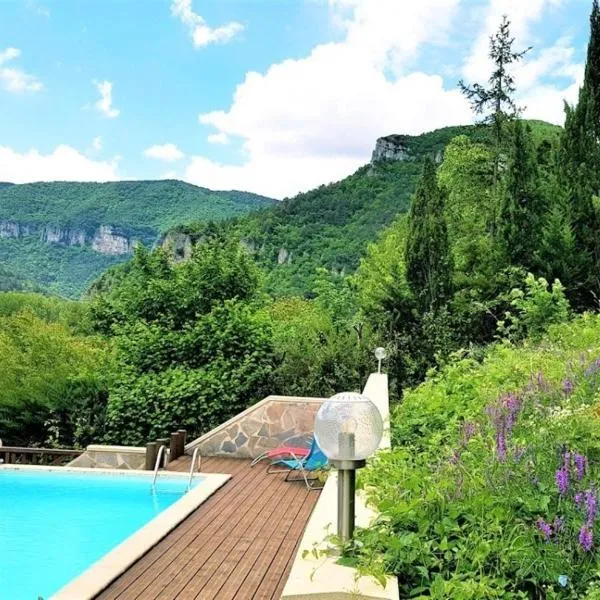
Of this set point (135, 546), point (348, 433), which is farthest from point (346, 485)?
point (135, 546)

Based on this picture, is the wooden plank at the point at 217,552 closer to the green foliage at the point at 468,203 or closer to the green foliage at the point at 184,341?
the green foliage at the point at 184,341

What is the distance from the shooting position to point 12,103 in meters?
36.2

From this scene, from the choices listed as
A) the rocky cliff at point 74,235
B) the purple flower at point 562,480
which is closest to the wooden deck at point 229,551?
the purple flower at point 562,480

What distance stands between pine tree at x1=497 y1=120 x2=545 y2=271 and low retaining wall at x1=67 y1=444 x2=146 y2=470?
23.2ft

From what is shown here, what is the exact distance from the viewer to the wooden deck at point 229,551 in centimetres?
434

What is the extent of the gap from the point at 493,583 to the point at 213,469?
6225mm

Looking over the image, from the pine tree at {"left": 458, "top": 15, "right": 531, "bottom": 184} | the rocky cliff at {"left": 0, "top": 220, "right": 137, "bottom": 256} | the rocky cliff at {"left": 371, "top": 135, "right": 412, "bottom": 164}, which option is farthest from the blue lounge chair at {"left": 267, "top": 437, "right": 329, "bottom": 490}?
the rocky cliff at {"left": 0, "top": 220, "right": 137, "bottom": 256}

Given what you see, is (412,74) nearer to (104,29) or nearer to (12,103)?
(104,29)

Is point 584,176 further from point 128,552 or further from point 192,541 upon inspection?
point 128,552

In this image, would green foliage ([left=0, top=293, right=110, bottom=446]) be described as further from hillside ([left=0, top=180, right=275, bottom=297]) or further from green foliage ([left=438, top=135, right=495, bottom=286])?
hillside ([left=0, top=180, right=275, bottom=297])

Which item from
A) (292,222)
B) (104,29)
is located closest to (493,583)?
(104,29)

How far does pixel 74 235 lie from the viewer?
2313 inches

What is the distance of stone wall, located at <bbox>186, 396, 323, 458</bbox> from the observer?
9.17 m

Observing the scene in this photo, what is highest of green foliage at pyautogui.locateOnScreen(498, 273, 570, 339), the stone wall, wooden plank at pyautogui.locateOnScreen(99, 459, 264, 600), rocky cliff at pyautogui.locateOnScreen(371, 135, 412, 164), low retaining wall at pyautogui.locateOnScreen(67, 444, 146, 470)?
rocky cliff at pyautogui.locateOnScreen(371, 135, 412, 164)
